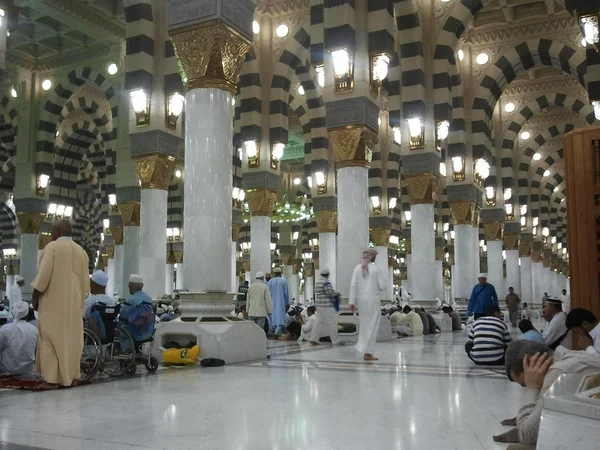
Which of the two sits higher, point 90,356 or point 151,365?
point 90,356

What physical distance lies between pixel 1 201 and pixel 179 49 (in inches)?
760

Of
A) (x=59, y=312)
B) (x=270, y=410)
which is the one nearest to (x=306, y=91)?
(x=59, y=312)

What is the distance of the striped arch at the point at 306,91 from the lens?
13.9 meters

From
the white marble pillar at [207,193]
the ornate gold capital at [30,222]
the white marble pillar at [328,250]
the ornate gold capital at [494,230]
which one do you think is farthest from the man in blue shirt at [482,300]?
the ornate gold capital at [30,222]

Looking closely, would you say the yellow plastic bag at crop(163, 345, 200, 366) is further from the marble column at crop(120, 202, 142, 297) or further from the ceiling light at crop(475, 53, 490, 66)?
the ceiling light at crop(475, 53, 490, 66)

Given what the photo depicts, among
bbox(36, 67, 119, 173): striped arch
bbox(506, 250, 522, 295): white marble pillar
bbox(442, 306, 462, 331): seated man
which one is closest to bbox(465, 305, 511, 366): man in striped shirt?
bbox(442, 306, 462, 331): seated man

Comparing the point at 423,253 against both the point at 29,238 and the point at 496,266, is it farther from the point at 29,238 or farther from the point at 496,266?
the point at 29,238

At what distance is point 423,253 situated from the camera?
1221 centimetres

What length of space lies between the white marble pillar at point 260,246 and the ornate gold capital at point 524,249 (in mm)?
14378

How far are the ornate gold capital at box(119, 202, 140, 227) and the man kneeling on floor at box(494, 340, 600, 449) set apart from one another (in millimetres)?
11834

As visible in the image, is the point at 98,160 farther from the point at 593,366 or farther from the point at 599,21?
the point at 593,366

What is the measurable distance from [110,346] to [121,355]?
0.20 meters

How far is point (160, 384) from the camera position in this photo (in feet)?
15.4

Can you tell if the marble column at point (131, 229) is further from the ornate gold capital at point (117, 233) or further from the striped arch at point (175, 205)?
the striped arch at point (175, 205)
